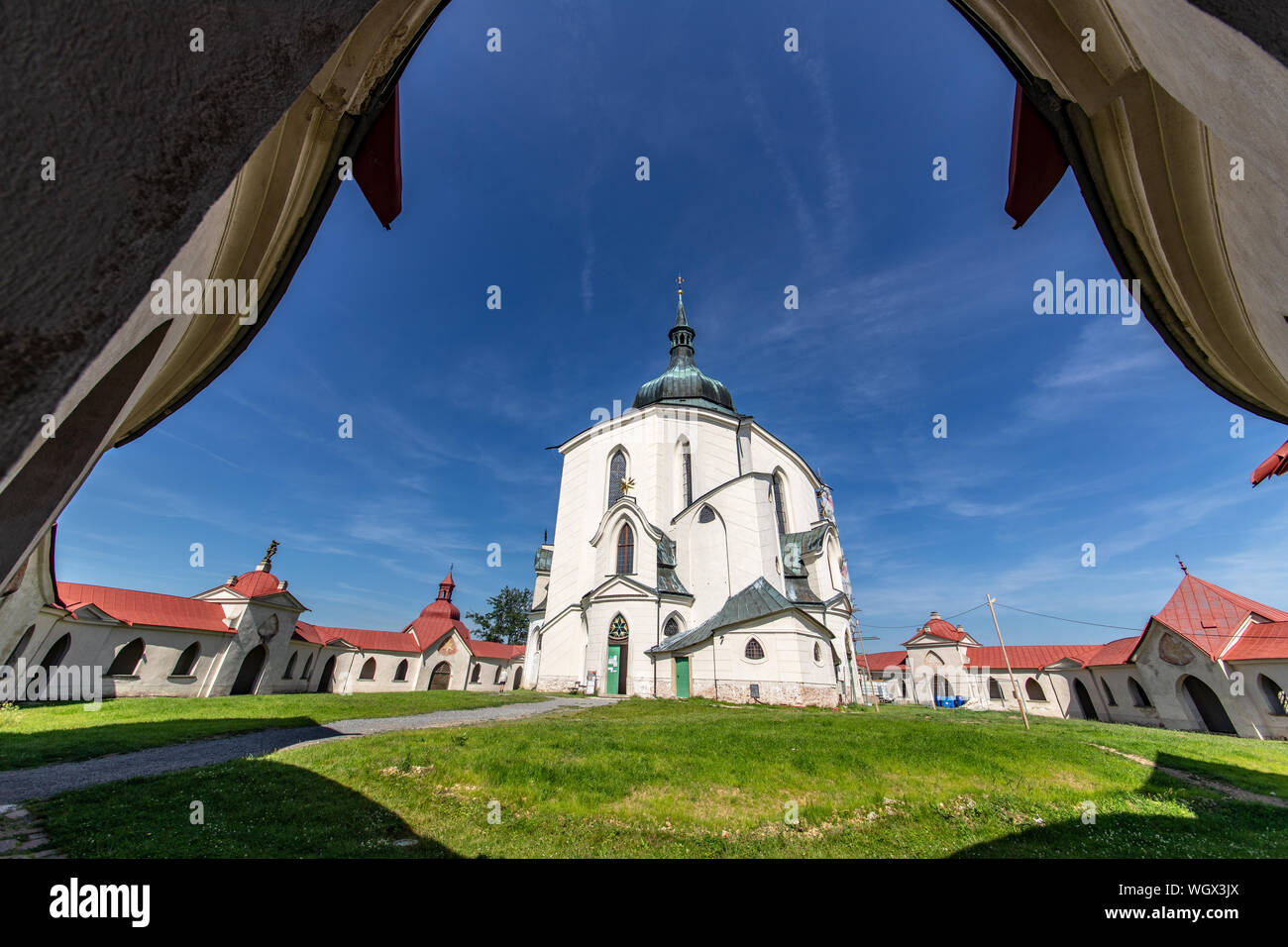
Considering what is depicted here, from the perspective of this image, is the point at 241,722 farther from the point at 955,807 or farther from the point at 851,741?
the point at 955,807

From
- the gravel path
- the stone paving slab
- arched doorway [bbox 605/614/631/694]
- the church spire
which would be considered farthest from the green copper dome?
the stone paving slab

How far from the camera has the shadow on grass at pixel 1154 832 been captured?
4297mm

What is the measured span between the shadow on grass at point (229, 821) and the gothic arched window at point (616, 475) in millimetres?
18412

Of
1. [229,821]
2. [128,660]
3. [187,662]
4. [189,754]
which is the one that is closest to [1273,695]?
[229,821]

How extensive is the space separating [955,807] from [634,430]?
20595 millimetres

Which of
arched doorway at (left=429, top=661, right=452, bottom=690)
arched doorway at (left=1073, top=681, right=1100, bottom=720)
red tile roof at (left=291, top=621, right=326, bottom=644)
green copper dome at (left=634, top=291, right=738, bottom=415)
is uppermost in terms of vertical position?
green copper dome at (left=634, top=291, right=738, bottom=415)

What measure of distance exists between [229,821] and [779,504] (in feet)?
79.0

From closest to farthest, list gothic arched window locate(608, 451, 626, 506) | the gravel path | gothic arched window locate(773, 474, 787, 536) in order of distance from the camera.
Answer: the gravel path → gothic arched window locate(608, 451, 626, 506) → gothic arched window locate(773, 474, 787, 536)

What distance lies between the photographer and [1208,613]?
18.6 m

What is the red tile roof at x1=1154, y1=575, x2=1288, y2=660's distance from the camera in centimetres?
1770

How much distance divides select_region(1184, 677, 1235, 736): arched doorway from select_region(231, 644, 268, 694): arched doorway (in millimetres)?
40423

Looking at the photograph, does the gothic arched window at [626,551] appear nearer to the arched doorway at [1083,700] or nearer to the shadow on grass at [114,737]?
the shadow on grass at [114,737]

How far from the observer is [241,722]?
10.2 meters

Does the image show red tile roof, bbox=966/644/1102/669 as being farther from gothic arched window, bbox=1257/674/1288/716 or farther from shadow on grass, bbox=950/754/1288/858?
shadow on grass, bbox=950/754/1288/858
